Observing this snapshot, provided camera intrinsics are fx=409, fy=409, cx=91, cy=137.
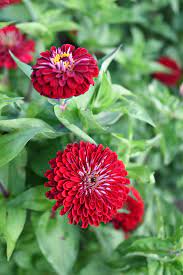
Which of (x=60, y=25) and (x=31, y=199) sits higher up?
(x=60, y=25)

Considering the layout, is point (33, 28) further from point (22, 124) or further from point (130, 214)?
point (130, 214)

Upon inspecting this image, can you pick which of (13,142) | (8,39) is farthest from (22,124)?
(8,39)

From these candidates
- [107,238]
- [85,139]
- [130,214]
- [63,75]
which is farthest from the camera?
[107,238]

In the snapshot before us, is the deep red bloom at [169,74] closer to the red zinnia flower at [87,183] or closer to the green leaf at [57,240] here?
the green leaf at [57,240]

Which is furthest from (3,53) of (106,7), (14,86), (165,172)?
(165,172)

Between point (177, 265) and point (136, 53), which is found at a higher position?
point (136, 53)

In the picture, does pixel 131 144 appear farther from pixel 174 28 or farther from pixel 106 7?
pixel 174 28

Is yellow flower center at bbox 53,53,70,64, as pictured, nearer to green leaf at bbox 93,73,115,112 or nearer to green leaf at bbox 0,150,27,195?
green leaf at bbox 93,73,115,112
